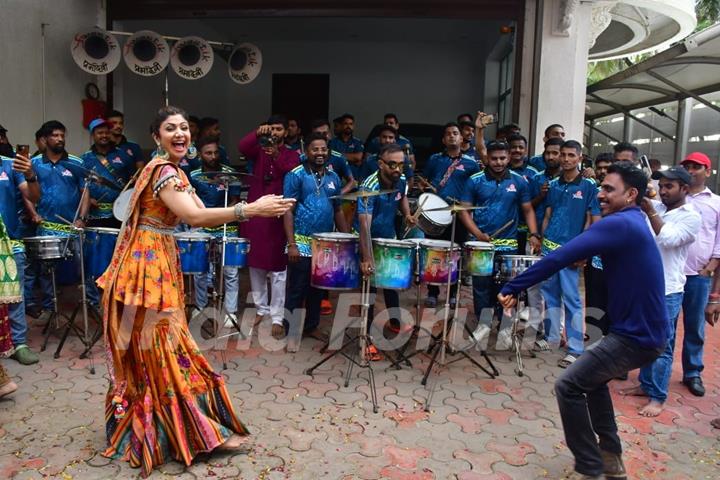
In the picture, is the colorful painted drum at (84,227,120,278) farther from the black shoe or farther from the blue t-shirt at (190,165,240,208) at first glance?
the black shoe

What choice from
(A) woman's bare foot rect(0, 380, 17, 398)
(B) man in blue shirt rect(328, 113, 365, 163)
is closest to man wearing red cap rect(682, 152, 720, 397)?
(B) man in blue shirt rect(328, 113, 365, 163)

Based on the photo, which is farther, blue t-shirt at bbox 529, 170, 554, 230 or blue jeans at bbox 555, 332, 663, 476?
blue t-shirt at bbox 529, 170, 554, 230

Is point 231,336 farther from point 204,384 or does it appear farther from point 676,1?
point 676,1

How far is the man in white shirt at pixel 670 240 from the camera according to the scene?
420 centimetres

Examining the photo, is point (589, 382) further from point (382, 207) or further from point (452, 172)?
point (452, 172)

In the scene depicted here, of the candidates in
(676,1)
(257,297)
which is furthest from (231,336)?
(676,1)

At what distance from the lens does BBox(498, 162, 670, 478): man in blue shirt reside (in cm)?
305

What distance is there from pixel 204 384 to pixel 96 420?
1042 mm

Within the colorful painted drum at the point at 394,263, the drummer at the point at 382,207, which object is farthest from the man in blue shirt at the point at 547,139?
the colorful painted drum at the point at 394,263

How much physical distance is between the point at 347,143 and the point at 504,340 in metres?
3.85

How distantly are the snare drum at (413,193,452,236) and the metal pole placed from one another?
981 centimetres

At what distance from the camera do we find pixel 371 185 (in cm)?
527

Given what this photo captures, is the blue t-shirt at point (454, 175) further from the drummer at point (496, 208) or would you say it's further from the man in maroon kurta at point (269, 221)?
the man in maroon kurta at point (269, 221)

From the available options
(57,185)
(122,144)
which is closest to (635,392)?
(57,185)
